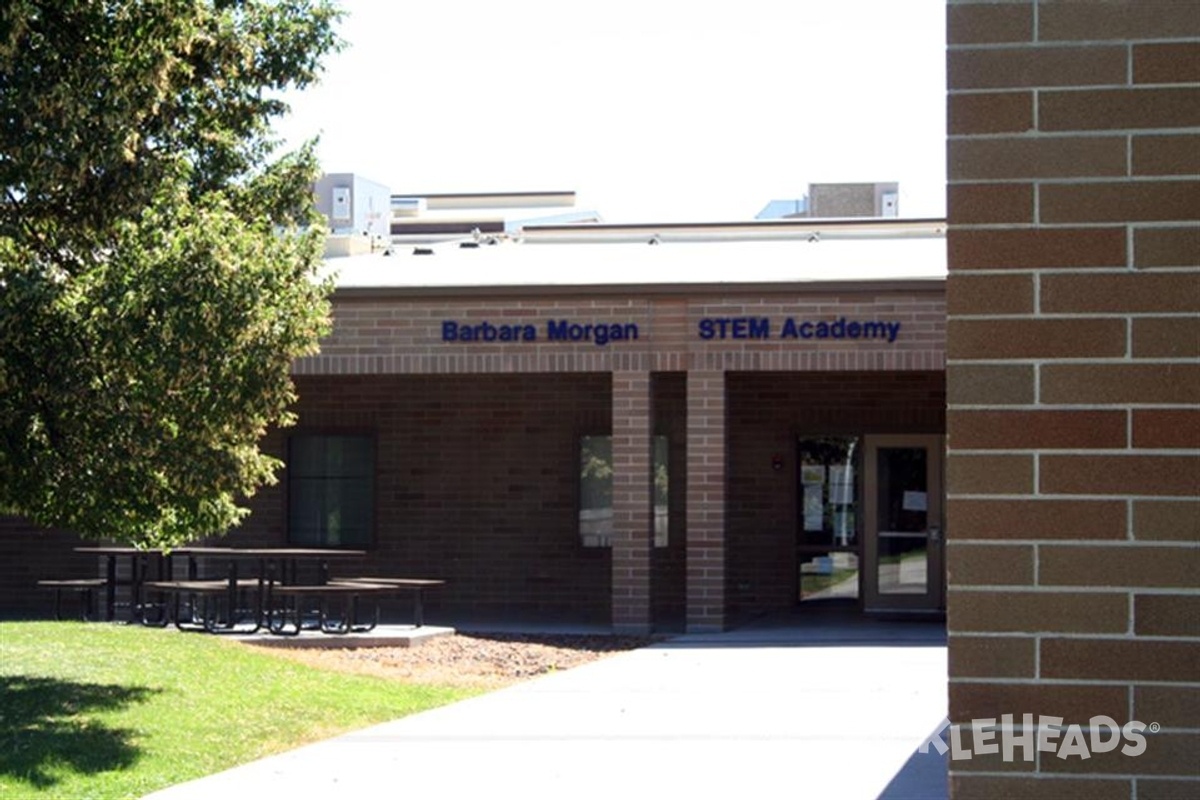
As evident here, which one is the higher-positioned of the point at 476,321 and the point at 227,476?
the point at 476,321

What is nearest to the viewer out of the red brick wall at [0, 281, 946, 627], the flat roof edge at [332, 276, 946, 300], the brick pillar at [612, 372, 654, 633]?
the flat roof edge at [332, 276, 946, 300]

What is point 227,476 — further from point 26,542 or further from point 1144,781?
point 26,542

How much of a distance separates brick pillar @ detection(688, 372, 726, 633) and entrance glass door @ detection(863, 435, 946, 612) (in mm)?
3769

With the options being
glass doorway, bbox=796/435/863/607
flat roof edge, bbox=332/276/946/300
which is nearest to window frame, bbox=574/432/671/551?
glass doorway, bbox=796/435/863/607

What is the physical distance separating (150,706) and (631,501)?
993cm

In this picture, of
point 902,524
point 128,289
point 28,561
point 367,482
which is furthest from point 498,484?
point 128,289

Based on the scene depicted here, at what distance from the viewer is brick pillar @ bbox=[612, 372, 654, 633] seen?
22.5 metres

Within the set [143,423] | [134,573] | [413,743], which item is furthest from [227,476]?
[134,573]

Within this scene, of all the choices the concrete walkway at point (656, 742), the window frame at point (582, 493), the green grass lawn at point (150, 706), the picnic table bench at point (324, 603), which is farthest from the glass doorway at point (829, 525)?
the green grass lawn at point (150, 706)

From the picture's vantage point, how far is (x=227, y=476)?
13.0 m

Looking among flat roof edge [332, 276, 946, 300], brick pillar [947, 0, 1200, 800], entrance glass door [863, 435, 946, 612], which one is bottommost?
entrance glass door [863, 435, 946, 612]

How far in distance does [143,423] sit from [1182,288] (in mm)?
9673

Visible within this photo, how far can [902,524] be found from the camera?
25484mm

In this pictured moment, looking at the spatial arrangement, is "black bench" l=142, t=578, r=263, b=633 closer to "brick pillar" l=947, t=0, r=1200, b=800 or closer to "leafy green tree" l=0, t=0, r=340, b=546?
"leafy green tree" l=0, t=0, r=340, b=546
